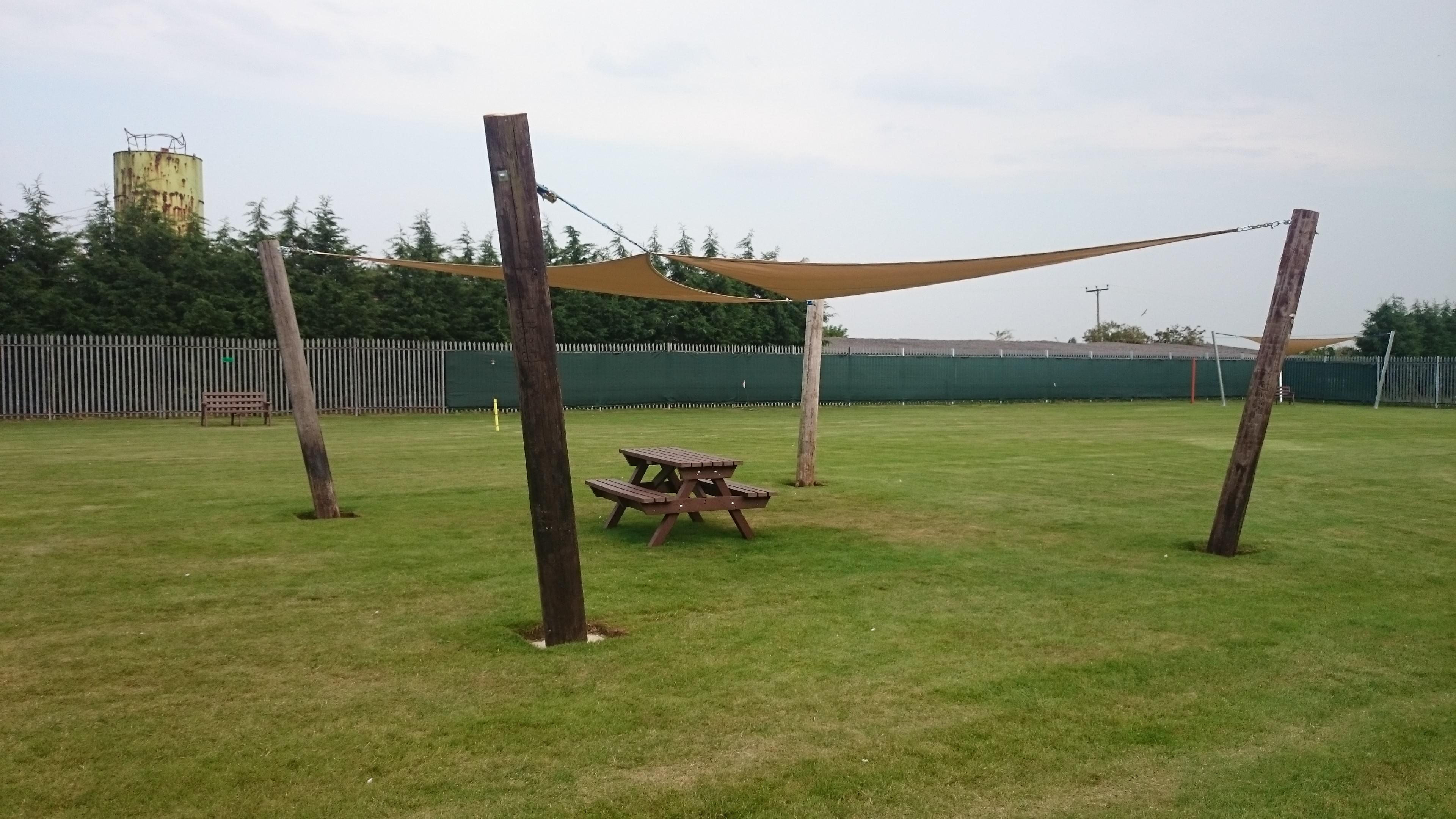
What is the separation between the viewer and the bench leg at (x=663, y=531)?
7395 mm

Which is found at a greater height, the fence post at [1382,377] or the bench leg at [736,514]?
the fence post at [1382,377]

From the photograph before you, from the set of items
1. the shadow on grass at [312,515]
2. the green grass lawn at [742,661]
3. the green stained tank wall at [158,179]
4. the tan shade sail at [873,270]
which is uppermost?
the green stained tank wall at [158,179]

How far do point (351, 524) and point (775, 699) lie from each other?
5140 millimetres

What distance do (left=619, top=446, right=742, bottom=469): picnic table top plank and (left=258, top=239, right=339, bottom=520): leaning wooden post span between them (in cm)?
234

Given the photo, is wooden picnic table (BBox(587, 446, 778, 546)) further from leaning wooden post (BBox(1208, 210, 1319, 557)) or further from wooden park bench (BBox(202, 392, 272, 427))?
wooden park bench (BBox(202, 392, 272, 427))

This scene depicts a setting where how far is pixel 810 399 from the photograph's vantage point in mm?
10977

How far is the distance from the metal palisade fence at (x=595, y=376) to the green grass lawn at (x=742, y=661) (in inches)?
595

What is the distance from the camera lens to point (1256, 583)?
20.9ft

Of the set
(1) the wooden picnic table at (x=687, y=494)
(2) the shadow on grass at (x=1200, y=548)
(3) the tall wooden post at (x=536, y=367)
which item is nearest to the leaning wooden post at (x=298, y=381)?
(1) the wooden picnic table at (x=687, y=494)

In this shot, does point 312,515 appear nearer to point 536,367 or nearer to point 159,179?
point 536,367

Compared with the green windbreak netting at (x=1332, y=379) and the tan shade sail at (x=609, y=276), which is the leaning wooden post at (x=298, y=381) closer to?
the tan shade sail at (x=609, y=276)

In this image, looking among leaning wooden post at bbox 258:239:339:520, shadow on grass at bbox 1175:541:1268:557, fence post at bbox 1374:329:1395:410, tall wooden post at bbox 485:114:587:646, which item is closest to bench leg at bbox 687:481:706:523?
A: tall wooden post at bbox 485:114:587:646

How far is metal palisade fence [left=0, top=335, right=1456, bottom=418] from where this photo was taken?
23188mm

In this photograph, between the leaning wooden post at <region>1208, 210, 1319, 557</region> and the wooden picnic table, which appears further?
the wooden picnic table
